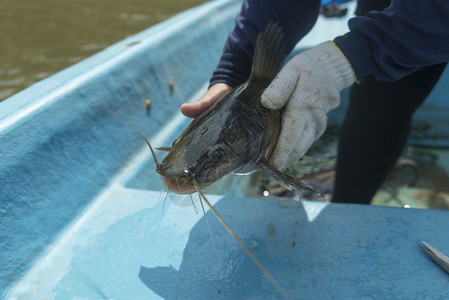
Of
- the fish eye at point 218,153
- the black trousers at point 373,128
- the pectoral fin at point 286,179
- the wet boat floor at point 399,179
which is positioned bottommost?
the wet boat floor at point 399,179

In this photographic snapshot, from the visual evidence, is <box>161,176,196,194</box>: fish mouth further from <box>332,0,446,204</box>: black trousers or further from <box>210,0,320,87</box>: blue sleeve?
<box>332,0,446,204</box>: black trousers

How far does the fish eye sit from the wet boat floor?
1103mm

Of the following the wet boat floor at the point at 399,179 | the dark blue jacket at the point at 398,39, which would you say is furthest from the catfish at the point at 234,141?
the wet boat floor at the point at 399,179

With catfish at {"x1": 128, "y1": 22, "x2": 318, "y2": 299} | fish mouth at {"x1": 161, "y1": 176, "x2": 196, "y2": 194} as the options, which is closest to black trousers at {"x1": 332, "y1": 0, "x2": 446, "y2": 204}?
catfish at {"x1": 128, "y1": 22, "x2": 318, "y2": 299}

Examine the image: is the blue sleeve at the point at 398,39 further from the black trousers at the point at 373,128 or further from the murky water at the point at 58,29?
the murky water at the point at 58,29

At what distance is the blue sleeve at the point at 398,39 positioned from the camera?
3.27 ft

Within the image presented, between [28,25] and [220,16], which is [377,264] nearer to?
[220,16]

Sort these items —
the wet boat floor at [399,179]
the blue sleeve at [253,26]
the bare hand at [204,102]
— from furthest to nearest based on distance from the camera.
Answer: the wet boat floor at [399,179] → the blue sleeve at [253,26] → the bare hand at [204,102]

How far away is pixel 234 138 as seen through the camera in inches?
44.6

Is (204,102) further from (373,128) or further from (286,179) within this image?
(373,128)

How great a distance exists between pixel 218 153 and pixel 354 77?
1.82ft

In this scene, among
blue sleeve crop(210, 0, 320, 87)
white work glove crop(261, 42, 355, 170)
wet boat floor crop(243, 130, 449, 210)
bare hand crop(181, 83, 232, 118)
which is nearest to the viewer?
white work glove crop(261, 42, 355, 170)

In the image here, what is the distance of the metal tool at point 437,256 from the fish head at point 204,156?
2.13 feet

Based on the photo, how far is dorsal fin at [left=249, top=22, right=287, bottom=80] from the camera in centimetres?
132
